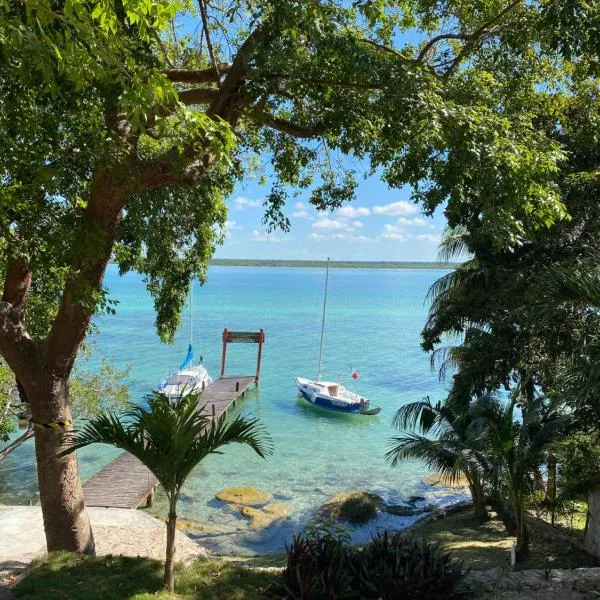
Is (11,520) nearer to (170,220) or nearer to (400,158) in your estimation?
(170,220)

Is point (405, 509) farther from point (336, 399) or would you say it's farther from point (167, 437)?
point (167, 437)

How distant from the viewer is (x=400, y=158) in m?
7.81

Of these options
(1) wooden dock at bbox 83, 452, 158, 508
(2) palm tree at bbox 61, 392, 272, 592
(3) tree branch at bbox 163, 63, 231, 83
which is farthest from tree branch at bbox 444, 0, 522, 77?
(1) wooden dock at bbox 83, 452, 158, 508

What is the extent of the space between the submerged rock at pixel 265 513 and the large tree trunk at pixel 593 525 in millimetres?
8505

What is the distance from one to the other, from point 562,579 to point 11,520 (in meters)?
9.75

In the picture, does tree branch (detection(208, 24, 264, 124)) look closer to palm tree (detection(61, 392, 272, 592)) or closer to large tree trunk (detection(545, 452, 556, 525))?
palm tree (detection(61, 392, 272, 592))

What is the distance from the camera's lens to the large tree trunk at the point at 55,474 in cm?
704

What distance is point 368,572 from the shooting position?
207 inches

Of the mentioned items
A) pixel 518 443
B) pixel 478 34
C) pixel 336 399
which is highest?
pixel 478 34

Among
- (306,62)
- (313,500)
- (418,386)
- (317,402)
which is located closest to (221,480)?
(313,500)

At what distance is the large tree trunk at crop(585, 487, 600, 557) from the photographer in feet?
29.8

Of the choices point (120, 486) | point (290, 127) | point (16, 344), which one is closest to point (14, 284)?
point (16, 344)

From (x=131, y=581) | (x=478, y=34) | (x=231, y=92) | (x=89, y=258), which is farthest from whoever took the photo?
(x=478, y=34)

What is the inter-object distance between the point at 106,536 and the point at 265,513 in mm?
6419
